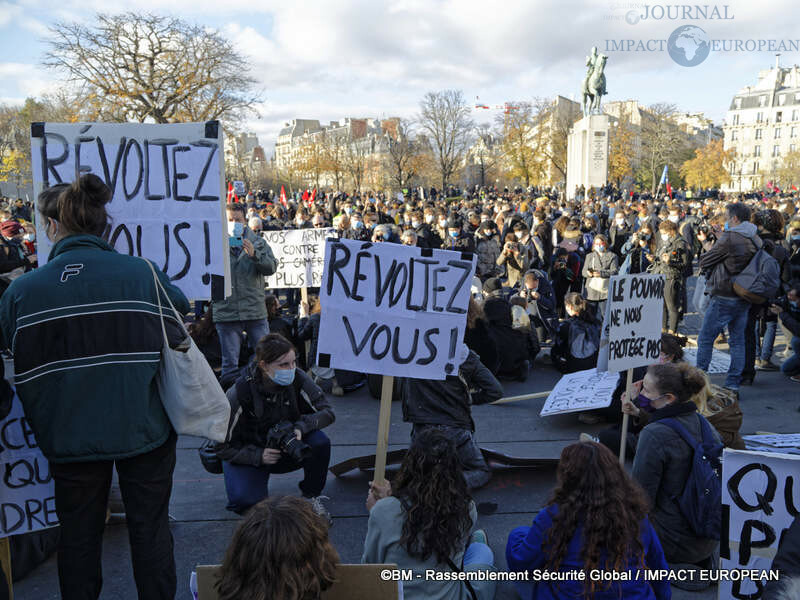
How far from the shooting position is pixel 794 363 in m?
7.10

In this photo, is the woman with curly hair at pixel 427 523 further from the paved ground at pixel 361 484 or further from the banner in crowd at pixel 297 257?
the banner in crowd at pixel 297 257

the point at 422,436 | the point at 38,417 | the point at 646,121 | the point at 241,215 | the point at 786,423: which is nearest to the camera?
the point at 38,417

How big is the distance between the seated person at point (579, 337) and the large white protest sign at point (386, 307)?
386 centimetres

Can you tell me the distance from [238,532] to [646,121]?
84.1m

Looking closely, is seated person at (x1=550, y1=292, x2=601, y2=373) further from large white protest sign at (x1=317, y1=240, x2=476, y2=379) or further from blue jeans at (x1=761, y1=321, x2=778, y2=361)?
large white protest sign at (x1=317, y1=240, x2=476, y2=379)

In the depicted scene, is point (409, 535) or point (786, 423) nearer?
point (409, 535)

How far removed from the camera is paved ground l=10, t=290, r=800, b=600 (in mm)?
3570

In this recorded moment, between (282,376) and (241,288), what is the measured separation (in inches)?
97.2

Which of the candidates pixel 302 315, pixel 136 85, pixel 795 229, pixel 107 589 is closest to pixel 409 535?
pixel 107 589

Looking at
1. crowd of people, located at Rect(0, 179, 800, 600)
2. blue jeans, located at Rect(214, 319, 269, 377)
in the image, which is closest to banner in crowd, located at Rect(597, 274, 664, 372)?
crowd of people, located at Rect(0, 179, 800, 600)

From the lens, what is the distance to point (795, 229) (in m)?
A: 7.77

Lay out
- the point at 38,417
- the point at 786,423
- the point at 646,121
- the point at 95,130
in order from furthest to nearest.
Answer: the point at 646,121 → the point at 786,423 → the point at 95,130 → the point at 38,417

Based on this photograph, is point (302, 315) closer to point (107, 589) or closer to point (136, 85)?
point (107, 589)

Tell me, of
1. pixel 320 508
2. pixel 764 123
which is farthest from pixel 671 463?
pixel 764 123
